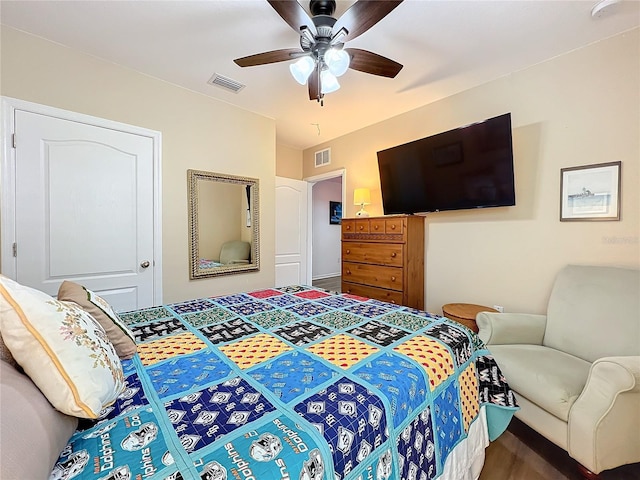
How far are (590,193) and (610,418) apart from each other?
1.59 metres

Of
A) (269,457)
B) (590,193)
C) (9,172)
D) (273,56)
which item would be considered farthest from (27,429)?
(590,193)

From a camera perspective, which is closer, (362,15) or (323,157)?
(362,15)

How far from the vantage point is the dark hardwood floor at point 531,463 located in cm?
141

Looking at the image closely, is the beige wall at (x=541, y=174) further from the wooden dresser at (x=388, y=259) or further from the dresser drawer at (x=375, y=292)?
the dresser drawer at (x=375, y=292)

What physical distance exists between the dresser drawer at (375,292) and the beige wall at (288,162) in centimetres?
212

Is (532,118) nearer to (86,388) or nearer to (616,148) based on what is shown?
(616,148)

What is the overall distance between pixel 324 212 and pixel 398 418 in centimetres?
599

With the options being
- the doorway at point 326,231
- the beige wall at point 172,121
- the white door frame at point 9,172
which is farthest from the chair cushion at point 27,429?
the doorway at point 326,231

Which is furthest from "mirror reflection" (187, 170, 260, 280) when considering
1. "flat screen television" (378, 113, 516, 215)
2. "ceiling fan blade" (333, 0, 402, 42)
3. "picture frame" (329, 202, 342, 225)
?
"picture frame" (329, 202, 342, 225)

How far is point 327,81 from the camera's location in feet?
6.38

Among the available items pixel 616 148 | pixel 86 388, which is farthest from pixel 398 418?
pixel 616 148

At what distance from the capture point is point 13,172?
1948mm

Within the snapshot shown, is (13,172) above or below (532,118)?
below

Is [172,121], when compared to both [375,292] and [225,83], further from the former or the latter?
[375,292]
